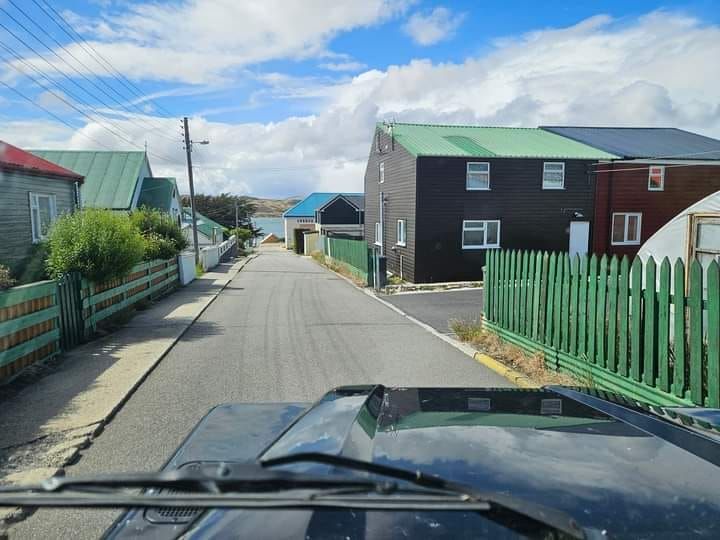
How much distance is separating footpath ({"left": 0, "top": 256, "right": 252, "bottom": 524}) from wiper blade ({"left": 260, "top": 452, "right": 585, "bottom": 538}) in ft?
10.3

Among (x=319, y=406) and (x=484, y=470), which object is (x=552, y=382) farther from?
(x=484, y=470)

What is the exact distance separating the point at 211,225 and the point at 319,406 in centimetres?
5641

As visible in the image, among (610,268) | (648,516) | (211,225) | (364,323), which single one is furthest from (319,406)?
(211,225)

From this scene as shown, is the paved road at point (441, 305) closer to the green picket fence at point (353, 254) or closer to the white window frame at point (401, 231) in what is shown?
the green picket fence at point (353, 254)

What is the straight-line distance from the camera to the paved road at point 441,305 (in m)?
12.3

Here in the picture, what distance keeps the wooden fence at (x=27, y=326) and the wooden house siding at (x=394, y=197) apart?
1601 cm

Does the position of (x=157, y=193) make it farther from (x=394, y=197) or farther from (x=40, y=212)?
(x=40, y=212)

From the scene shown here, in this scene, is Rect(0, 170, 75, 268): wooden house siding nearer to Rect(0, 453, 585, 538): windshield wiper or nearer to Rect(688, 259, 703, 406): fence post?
Rect(688, 259, 703, 406): fence post

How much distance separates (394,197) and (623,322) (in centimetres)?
2037

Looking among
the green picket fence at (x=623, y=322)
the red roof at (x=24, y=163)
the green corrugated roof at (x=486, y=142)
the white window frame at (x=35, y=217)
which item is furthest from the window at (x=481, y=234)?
the white window frame at (x=35, y=217)

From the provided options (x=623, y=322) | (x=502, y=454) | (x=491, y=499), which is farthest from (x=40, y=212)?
(x=491, y=499)

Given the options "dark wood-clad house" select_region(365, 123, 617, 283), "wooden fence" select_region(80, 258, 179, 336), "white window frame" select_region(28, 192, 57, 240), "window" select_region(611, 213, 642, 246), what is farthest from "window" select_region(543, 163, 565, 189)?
"white window frame" select_region(28, 192, 57, 240)

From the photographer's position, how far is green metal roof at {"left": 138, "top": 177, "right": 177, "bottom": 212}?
34.8 m

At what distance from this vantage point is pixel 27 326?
7234 millimetres
